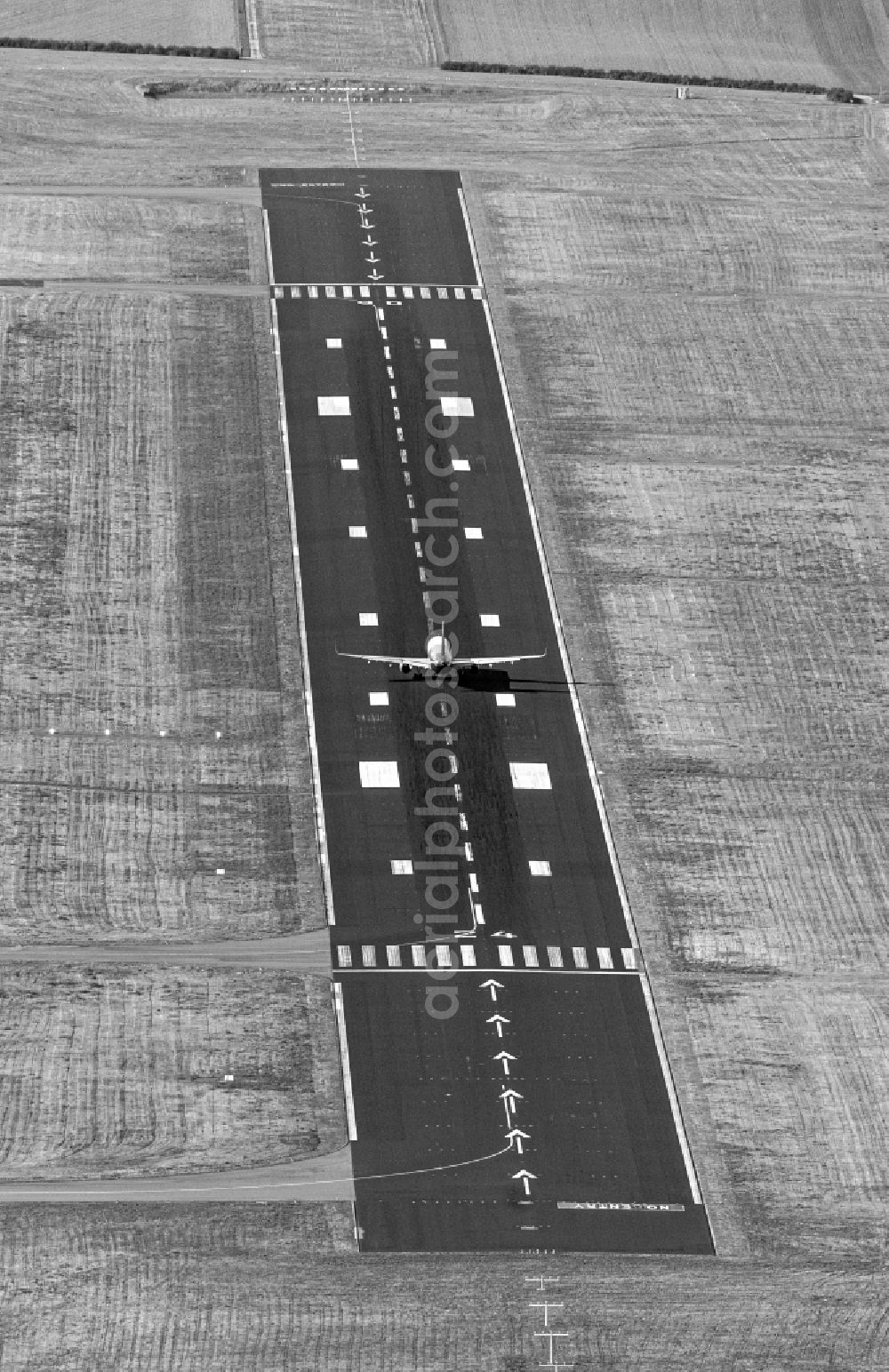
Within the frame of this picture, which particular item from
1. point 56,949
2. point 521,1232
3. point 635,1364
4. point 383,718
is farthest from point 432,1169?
point 383,718

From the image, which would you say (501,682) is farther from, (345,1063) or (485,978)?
(345,1063)

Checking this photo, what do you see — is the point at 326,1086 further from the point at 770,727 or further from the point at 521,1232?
the point at 770,727

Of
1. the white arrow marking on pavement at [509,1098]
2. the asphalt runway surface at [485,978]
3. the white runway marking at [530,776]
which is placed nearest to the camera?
the asphalt runway surface at [485,978]

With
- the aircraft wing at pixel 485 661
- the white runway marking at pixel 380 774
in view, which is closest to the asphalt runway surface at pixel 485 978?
the white runway marking at pixel 380 774

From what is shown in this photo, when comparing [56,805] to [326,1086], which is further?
[56,805]

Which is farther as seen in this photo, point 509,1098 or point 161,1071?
point 161,1071

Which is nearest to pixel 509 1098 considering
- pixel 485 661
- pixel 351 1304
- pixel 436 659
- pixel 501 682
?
pixel 351 1304

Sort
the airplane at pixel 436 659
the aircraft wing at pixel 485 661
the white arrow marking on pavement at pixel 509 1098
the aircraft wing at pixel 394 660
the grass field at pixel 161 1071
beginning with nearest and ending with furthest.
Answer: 1. the grass field at pixel 161 1071
2. the white arrow marking on pavement at pixel 509 1098
3. the airplane at pixel 436 659
4. the aircraft wing at pixel 394 660
5. the aircraft wing at pixel 485 661

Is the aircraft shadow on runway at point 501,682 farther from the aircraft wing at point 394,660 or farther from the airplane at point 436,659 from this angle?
the aircraft wing at point 394,660
